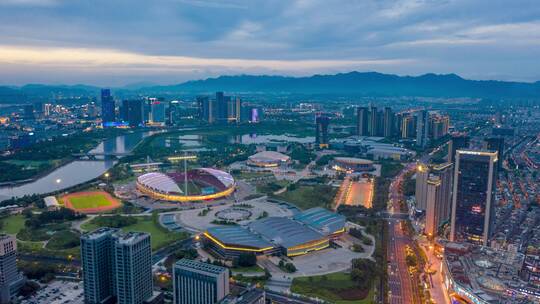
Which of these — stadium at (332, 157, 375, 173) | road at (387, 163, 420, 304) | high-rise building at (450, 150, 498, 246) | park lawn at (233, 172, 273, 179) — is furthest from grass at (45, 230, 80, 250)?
stadium at (332, 157, 375, 173)

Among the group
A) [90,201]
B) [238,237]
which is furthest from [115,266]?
[90,201]

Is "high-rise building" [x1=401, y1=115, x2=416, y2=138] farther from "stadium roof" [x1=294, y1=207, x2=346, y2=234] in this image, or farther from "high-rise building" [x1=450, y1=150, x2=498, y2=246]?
"high-rise building" [x1=450, y1=150, x2=498, y2=246]

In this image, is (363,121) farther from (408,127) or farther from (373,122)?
(408,127)

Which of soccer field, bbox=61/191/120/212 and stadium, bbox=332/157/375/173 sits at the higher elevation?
stadium, bbox=332/157/375/173

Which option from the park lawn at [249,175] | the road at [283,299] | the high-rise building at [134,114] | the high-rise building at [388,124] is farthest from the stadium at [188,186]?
the high-rise building at [134,114]

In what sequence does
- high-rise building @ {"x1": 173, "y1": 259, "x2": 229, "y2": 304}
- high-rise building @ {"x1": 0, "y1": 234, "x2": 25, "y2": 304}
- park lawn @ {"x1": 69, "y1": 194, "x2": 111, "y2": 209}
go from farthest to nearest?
park lawn @ {"x1": 69, "y1": 194, "x2": 111, "y2": 209}, high-rise building @ {"x1": 0, "y1": 234, "x2": 25, "y2": 304}, high-rise building @ {"x1": 173, "y1": 259, "x2": 229, "y2": 304}

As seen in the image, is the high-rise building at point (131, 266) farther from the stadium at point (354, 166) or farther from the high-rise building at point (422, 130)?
the high-rise building at point (422, 130)

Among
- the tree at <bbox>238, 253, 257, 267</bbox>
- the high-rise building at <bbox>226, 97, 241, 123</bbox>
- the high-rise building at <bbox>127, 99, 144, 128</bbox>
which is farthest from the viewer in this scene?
the high-rise building at <bbox>226, 97, 241, 123</bbox>
